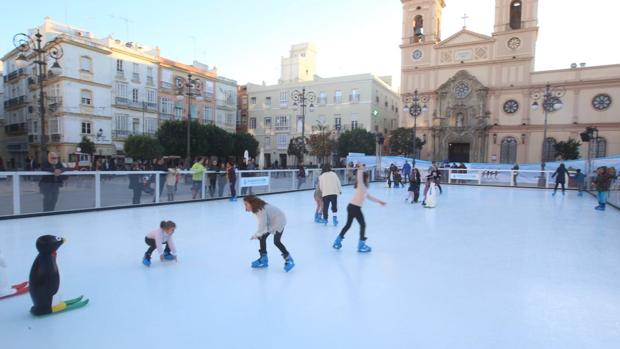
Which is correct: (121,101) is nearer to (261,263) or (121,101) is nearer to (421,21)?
(421,21)

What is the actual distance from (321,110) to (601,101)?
91.7 ft

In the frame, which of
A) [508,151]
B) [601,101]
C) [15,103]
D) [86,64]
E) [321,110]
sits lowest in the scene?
[508,151]

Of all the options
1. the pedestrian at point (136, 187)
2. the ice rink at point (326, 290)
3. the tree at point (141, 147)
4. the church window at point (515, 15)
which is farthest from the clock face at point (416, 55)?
the pedestrian at point (136, 187)

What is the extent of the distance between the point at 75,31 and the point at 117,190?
35.0 meters

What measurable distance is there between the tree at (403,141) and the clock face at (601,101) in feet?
50.6

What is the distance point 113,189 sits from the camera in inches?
376

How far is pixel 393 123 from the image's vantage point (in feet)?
160

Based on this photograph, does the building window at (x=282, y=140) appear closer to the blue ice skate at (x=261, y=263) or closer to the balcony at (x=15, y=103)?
the balcony at (x=15, y=103)

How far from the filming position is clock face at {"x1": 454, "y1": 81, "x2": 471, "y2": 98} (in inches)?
1441

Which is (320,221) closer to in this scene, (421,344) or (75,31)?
(421,344)

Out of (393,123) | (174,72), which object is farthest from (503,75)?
(174,72)

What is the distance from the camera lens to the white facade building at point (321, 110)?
41.7m

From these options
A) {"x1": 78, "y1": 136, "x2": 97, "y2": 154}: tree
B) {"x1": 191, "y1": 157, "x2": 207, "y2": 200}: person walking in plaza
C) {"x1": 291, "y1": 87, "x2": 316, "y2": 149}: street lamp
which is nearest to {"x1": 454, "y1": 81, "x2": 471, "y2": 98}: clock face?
{"x1": 291, "y1": 87, "x2": 316, "y2": 149}: street lamp

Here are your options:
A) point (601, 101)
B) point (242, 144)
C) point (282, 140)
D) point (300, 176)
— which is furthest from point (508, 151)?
point (242, 144)
